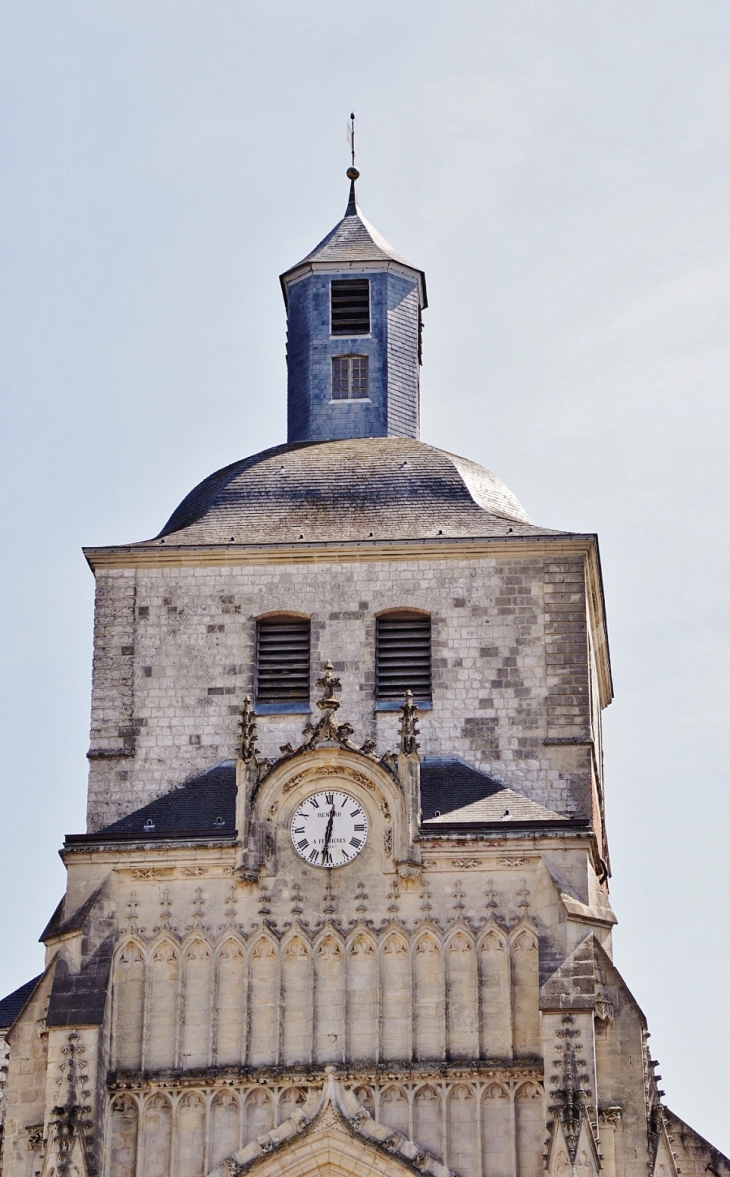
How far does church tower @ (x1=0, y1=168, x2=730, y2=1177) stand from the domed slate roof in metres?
0.05

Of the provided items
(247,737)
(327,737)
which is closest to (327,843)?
(327,737)

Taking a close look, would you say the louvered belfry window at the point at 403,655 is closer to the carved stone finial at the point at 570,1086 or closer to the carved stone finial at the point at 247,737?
the carved stone finial at the point at 247,737

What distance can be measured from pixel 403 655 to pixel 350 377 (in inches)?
233

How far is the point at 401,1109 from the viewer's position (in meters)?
37.2

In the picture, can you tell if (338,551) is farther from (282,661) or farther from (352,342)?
(352,342)

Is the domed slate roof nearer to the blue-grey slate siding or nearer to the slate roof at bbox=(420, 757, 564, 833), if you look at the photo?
the blue-grey slate siding

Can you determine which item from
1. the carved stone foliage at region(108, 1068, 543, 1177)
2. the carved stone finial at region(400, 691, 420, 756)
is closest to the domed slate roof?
the carved stone finial at region(400, 691, 420, 756)

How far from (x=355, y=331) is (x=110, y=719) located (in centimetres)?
806

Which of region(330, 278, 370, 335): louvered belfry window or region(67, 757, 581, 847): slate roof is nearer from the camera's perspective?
region(67, 757, 581, 847): slate roof

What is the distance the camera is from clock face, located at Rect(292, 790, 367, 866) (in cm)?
3862


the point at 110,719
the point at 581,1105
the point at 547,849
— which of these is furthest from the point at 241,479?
the point at 581,1105

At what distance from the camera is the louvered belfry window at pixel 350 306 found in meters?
45.7

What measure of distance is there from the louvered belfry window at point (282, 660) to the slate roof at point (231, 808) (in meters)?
1.25

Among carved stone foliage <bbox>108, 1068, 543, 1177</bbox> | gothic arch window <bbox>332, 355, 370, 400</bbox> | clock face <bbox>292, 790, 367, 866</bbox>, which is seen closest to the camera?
carved stone foliage <bbox>108, 1068, 543, 1177</bbox>
